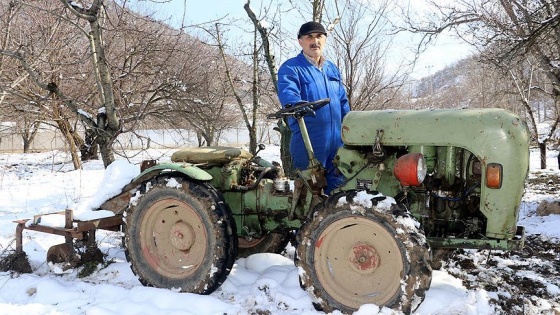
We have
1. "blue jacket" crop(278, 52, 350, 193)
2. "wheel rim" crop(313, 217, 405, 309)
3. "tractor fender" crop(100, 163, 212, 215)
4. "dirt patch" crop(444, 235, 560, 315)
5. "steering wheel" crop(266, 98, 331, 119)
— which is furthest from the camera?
"blue jacket" crop(278, 52, 350, 193)

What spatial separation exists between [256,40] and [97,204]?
8.29m

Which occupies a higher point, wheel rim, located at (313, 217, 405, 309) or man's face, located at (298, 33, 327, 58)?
man's face, located at (298, 33, 327, 58)

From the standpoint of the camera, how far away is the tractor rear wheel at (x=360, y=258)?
9.02 ft

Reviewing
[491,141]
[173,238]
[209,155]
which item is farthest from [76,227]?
[491,141]

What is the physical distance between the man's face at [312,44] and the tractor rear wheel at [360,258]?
164cm

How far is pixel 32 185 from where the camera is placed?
9711 millimetres

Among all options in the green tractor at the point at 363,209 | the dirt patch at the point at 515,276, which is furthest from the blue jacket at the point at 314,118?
the dirt patch at the point at 515,276

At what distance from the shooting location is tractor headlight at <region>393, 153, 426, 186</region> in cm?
285

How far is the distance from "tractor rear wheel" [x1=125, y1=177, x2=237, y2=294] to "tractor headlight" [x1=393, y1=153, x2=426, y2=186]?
51.9 inches

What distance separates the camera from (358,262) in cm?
300

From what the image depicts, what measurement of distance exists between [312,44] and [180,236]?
75.4 inches

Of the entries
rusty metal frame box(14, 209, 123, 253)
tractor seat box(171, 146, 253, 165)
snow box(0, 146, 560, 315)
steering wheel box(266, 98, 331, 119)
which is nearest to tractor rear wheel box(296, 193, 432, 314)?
snow box(0, 146, 560, 315)

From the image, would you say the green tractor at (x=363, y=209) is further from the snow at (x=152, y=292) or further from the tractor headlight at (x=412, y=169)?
the snow at (x=152, y=292)

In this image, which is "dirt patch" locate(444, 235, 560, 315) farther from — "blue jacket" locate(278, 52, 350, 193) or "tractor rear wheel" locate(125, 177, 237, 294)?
"tractor rear wheel" locate(125, 177, 237, 294)
